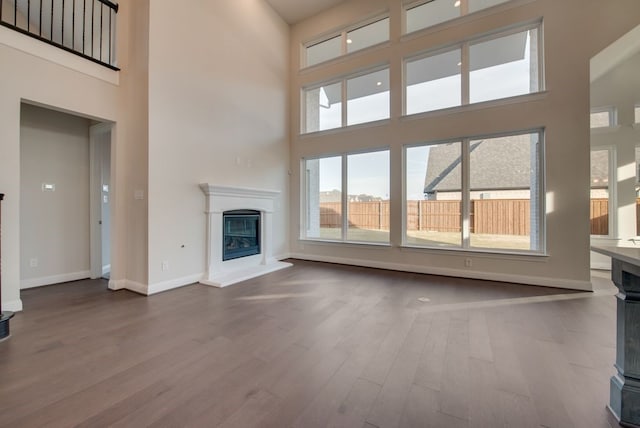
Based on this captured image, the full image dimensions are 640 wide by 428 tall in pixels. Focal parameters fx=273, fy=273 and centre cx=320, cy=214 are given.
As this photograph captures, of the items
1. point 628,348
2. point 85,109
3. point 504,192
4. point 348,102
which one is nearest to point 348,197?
point 348,102

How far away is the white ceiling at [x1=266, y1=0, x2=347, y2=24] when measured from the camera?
564 cm

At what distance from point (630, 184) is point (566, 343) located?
468 cm

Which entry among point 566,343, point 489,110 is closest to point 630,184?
point 489,110

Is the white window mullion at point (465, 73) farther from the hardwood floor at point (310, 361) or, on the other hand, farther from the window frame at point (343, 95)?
the hardwood floor at point (310, 361)

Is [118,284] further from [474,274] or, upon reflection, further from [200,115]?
[474,274]

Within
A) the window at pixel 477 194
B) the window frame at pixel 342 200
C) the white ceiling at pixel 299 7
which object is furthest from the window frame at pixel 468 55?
the white ceiling at pixel 299 7

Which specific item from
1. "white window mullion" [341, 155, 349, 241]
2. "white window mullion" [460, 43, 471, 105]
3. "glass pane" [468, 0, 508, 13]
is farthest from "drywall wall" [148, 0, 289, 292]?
"glass pane" [468, 0, 508, 13]

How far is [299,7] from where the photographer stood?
19.0ft

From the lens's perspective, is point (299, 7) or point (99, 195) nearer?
point (99, 195)

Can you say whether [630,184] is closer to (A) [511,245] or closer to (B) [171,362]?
(A) [511,245]

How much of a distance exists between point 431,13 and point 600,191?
4.58 m

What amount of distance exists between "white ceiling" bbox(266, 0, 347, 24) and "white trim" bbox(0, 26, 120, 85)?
11.9 ft

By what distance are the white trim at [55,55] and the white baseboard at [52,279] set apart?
2915 mm

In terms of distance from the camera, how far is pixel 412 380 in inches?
69.9
